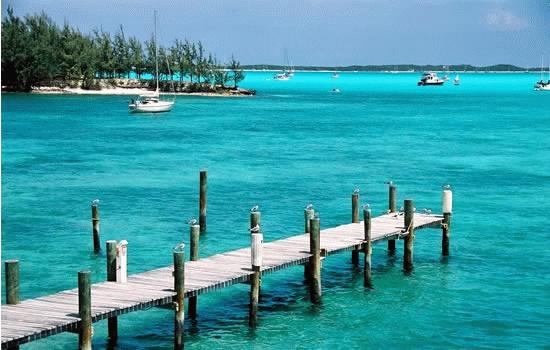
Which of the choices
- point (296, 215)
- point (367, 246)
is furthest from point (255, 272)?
point (296, 215)

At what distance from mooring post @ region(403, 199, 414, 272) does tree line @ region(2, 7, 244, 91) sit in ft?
401

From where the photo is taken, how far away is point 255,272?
21.9 metres

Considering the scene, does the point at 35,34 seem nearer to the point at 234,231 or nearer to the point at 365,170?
the point at 365,170

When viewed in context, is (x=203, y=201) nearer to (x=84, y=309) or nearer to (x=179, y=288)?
(x=179, y=288)

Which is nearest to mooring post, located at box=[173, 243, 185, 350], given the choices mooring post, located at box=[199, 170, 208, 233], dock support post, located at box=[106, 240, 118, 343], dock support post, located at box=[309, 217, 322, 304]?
dock support post, located at box=[106, 240, 118, 343]

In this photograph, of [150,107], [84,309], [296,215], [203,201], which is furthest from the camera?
[150,107]

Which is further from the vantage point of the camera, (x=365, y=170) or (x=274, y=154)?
(x=274, y=154)

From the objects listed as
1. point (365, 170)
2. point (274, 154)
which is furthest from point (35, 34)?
point (365, 170)

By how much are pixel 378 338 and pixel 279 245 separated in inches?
161

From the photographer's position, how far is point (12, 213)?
130ft

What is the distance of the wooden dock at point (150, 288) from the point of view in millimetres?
17625

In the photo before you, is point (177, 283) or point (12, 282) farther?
point (177, 283)

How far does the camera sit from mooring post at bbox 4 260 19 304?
63.1 ft

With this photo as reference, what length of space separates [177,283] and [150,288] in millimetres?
945
